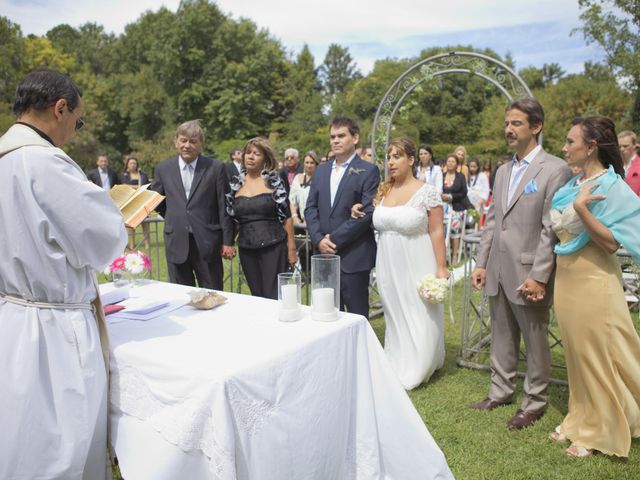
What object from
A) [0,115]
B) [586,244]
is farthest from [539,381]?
[0,115]

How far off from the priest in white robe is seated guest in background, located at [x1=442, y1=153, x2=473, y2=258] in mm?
8990

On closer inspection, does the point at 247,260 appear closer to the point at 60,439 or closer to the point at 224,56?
the point at 60,439

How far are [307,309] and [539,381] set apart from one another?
212 centimetres

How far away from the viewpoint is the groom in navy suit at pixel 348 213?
4770 millimetres

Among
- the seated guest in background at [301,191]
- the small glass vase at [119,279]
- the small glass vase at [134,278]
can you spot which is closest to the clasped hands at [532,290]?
the small glass vase at [134,278]

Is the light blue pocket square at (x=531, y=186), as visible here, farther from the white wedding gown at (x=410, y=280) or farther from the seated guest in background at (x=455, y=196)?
the seated guest in background at (x=455, y=196)

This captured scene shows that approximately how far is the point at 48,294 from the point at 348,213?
3042 mm

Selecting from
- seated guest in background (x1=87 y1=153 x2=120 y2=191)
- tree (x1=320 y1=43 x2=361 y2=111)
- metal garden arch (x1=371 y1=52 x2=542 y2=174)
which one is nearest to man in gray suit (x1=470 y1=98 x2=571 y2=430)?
metal garden arch (x1=371 y1=52 x2=542 y2=174)

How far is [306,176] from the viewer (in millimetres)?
9711

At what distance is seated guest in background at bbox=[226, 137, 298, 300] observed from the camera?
195 inches

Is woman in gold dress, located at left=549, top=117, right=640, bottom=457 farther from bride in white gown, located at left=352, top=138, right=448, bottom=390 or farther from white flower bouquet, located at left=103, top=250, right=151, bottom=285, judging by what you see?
white flower bouquet, located at left=103, top=250, right=151, bottom=285

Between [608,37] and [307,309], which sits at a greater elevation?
[608,37]

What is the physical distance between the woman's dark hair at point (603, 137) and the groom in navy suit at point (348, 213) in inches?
75.0

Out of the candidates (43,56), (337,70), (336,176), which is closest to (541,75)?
(337,70)
